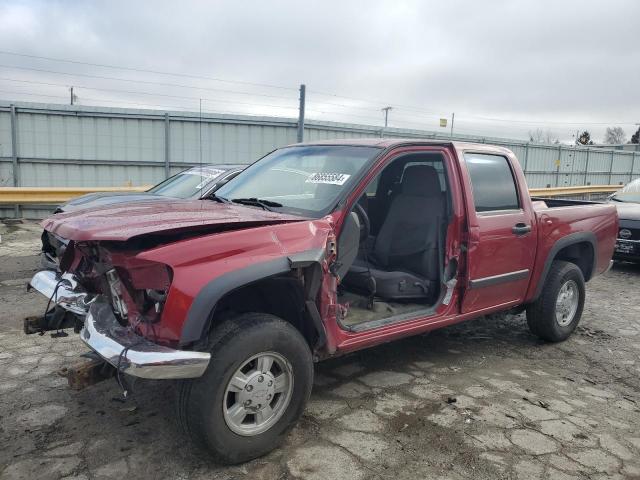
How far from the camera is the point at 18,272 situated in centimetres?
732

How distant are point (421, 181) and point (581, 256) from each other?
7.12 feet

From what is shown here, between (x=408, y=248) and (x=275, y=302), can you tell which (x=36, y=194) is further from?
(x=275, y=302)

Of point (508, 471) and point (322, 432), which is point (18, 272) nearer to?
point (322, 432)

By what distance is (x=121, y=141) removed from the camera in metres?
12.8

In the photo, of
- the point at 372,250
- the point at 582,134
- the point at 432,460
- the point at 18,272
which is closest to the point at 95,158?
the point at 18,272

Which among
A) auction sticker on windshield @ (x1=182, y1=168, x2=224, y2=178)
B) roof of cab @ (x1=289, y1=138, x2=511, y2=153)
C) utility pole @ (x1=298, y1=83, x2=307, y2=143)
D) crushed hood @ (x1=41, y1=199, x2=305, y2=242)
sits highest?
utility pole @ (x1=298, y1=83, x2=307, y2=143)

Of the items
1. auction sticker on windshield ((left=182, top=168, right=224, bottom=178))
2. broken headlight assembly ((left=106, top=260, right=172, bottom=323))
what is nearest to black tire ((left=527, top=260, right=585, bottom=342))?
broken headlight assembly ((left=106, top=260, right=172, bottom=323))

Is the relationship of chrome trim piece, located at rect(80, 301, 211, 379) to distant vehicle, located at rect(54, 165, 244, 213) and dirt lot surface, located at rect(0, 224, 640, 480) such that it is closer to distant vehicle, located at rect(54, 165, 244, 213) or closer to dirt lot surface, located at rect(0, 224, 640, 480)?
dirt lot surface, located at rect(0, 224, 640, 480)

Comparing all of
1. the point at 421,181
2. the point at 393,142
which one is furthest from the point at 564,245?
the point at 393,142

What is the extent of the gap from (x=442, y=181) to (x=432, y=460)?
2311mm

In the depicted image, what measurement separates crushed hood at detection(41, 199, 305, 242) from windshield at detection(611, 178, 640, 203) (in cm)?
856

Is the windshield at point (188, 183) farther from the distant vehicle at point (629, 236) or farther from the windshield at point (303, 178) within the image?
the distant vehicle at point (629, 236)

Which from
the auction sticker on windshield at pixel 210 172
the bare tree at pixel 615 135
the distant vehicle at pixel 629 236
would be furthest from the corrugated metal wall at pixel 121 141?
the bare tree at pixel 615 135

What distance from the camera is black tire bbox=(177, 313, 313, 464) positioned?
2643 millimetres
